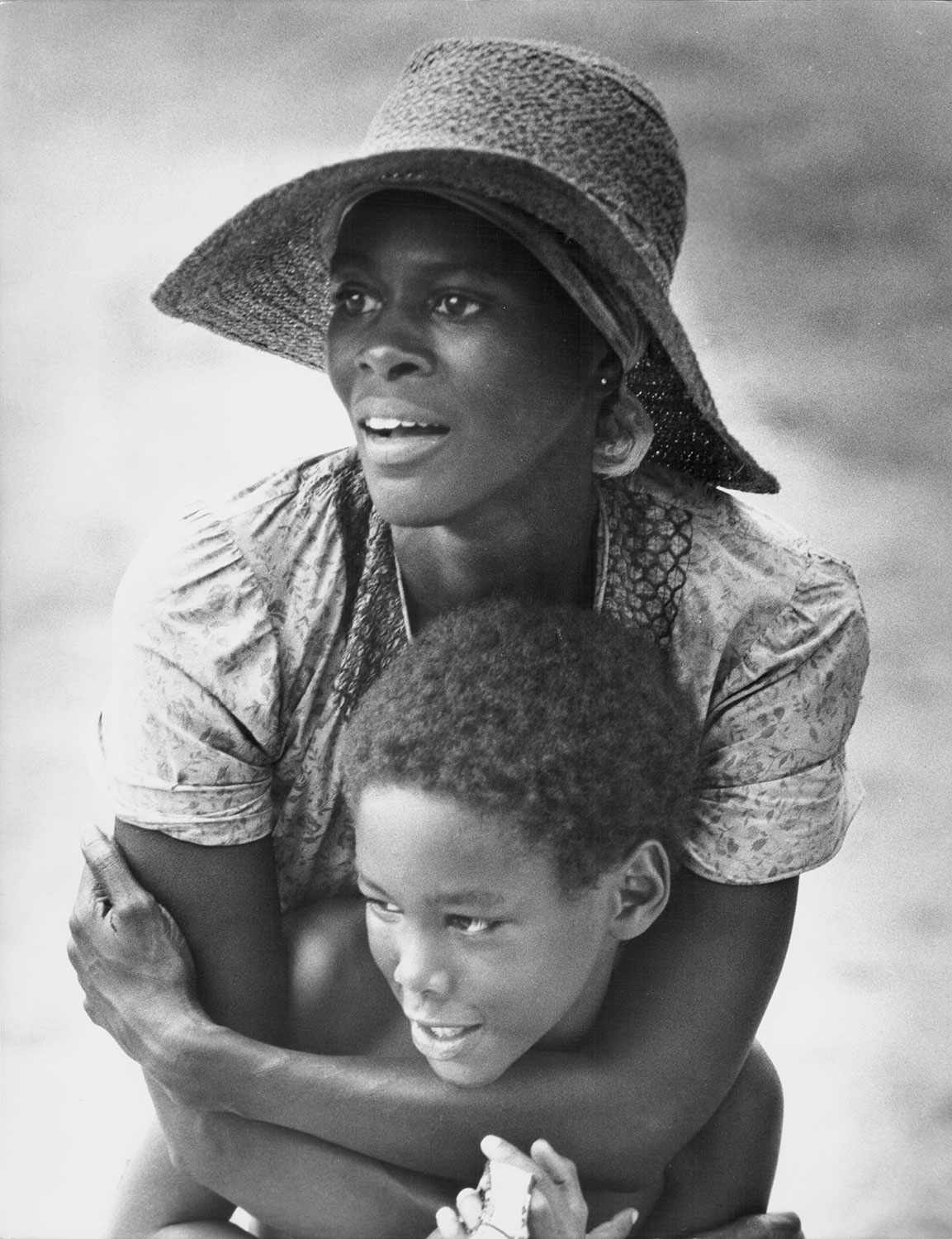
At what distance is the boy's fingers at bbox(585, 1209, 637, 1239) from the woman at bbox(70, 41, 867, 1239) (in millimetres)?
25

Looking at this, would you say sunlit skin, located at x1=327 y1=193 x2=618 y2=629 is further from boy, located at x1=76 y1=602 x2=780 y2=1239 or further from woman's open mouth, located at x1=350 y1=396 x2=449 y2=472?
boy, located at x1=76 y1=602 x2=780 y2=1239

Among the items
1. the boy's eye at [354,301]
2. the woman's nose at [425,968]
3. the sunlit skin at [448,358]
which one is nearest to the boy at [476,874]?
the woman's nose at [425,968]

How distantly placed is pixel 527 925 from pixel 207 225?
0.62 metres

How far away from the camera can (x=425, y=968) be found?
1283 millimetres

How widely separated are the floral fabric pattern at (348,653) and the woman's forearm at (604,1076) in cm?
5

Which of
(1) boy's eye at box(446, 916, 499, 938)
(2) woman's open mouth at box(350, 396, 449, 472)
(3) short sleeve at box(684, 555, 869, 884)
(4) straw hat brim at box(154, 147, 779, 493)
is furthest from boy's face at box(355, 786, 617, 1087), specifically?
(4) straw hat brim at box(154, 147, 779, 493)

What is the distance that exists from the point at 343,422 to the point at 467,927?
0.53 metres

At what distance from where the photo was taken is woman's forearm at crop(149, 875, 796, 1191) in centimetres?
136

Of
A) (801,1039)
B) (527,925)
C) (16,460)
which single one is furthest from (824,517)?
(16,460)

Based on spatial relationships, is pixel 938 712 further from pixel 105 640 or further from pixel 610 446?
pixel 105 640

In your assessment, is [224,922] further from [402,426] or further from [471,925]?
[402,426]

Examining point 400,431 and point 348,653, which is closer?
point 400,431

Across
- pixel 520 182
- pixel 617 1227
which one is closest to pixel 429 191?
pixel 520 182

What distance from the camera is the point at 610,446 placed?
53.4 inches
